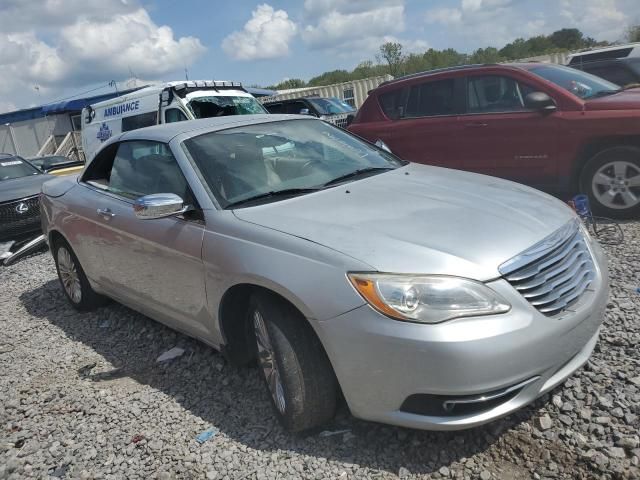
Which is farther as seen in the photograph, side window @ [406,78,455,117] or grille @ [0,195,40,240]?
grille @ [0,195,40,240]

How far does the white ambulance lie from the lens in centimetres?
1091

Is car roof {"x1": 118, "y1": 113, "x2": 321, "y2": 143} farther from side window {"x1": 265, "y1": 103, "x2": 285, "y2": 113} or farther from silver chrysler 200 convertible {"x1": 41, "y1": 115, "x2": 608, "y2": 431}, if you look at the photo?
side window {"x1": 265, "y1": 103, "x2": 285, "y2": 113}

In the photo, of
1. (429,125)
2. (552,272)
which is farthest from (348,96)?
(552,272)

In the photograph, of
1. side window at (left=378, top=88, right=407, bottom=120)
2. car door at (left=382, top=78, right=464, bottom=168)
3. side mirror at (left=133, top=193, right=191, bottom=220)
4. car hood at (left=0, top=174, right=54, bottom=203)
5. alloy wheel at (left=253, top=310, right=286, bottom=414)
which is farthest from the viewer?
car hood at (left=0, top=174, right=54, bottom=203)

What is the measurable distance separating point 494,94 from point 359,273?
16.3 ft

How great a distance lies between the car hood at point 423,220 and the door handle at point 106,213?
148cm

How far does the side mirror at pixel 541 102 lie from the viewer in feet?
20.0

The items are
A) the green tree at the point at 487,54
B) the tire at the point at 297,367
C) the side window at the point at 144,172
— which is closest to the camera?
the tire at the point at 297,367

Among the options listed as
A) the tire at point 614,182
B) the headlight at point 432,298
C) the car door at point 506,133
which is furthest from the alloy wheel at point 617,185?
the headlight at point 432,298

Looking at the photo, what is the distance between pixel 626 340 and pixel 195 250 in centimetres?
255

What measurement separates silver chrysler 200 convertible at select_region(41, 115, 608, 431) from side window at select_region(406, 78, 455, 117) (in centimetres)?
Result: 337

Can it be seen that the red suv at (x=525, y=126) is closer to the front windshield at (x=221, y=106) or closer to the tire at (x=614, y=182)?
the tire at (x=614, y=182)

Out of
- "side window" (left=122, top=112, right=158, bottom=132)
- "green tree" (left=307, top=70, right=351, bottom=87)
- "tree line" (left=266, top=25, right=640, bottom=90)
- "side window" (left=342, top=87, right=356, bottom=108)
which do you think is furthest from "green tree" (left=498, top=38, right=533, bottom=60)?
"side window" (left=122, top=112, right=158, bottom=132)

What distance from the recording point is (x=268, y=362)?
2924 mm
